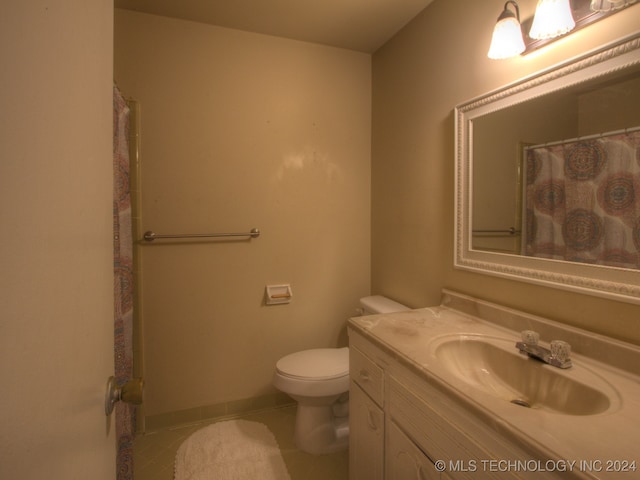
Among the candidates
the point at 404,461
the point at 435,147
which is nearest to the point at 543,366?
the point at 404,461

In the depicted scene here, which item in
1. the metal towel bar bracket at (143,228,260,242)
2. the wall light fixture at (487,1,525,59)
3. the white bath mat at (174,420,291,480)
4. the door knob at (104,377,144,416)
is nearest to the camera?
the door knob at (104,377,144,416)

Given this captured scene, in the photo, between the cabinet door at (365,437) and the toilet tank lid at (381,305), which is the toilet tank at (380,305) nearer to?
the toilet tank lid at (381,305)

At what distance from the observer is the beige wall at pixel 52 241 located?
0.26m

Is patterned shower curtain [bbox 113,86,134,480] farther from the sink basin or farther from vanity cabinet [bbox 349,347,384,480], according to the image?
the sink basin

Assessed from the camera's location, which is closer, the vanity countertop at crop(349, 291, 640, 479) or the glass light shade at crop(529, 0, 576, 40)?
the vanity countertop at crop(349, 291, 640, 479)

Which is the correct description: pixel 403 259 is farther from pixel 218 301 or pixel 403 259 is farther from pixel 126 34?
pixel 126 34

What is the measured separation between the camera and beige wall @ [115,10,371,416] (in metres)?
1.79

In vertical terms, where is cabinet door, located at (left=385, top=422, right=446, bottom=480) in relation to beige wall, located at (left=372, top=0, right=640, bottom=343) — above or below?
below

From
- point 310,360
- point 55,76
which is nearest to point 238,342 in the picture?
point 310,360

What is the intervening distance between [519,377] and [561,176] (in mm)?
681

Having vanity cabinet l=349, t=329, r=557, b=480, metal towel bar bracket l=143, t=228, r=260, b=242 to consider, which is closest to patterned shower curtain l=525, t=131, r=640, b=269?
vanity cabinet l=349, t=329, r=557, b=480

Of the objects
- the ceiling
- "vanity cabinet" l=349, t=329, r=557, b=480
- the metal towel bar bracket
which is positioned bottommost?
"vanity cabinet" l=349, t=329, r=557, b=480

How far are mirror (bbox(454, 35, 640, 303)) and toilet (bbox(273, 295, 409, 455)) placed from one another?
2.46ft

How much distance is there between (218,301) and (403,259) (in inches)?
45.2
